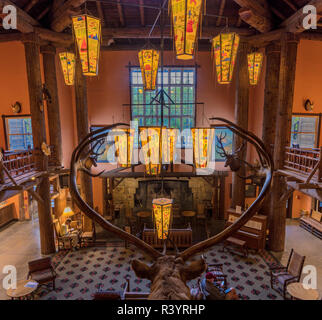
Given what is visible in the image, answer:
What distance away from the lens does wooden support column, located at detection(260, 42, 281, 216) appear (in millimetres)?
8742

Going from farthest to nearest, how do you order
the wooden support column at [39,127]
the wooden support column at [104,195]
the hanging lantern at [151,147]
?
the wooden support column at [104,195] → the wooden support column at [39,127] → the hanging lantern at [151,147]

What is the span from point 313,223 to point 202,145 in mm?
8671

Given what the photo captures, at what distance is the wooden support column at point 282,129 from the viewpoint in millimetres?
7683

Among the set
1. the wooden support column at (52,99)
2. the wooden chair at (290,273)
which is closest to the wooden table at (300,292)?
the wooden chair at (290,273)

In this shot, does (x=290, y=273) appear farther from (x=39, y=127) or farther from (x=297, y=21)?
(x=39, y=127)

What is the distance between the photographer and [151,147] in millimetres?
5035

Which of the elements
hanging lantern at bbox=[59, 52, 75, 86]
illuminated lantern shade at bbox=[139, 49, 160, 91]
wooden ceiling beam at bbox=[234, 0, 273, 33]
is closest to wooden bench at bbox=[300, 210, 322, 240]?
wooden ceiling beam at bbox=[234, 0, 273, 33]

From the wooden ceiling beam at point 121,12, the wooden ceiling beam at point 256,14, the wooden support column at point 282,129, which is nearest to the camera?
the wooden ceiling beam at point 256,14

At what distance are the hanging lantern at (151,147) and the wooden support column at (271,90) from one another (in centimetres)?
553

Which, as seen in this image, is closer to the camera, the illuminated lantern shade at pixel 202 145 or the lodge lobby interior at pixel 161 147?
the lodge lobby interior at pixel 161 147

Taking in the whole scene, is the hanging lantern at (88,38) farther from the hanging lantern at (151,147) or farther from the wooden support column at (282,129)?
the wooden support column at (282,129)

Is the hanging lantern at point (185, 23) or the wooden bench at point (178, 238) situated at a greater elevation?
the hanging lantern at point (185, 23)
